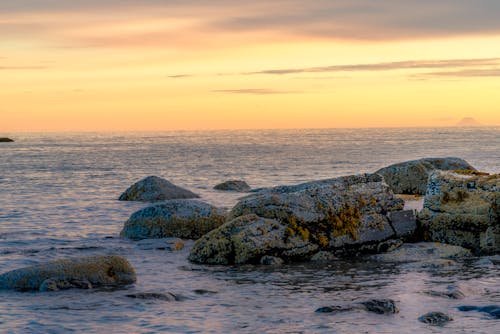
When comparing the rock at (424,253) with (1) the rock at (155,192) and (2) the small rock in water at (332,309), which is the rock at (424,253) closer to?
(2) the small rock in water at (332,309)

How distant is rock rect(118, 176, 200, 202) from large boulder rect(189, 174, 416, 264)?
11.9 meters

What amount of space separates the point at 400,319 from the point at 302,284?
305 centimetres

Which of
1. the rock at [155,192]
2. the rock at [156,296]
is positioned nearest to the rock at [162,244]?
the rock at [156,296]

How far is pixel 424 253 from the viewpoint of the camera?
16.4 m

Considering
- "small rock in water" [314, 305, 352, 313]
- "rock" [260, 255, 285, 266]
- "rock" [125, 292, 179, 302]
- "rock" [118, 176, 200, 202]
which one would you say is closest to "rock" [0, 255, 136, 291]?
"rock" [125, 292, 179, 302]

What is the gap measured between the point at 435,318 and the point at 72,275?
6897 mm

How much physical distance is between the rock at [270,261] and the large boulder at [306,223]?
125mm

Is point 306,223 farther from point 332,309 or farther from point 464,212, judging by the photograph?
point 332,309

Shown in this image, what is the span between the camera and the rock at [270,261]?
1551cm

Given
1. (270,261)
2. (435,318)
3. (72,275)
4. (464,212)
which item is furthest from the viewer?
(464,212)

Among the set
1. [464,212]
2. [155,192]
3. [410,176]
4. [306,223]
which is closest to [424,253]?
[464,212]

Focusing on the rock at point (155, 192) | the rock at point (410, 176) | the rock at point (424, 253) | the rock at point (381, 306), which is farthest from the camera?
the rock at point (410, 176)

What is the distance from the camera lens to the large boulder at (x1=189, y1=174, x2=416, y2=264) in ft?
52.1

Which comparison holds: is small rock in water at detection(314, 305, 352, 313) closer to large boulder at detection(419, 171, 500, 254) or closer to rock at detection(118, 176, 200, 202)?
large boulder at detection(419, 171, 500, 254)
